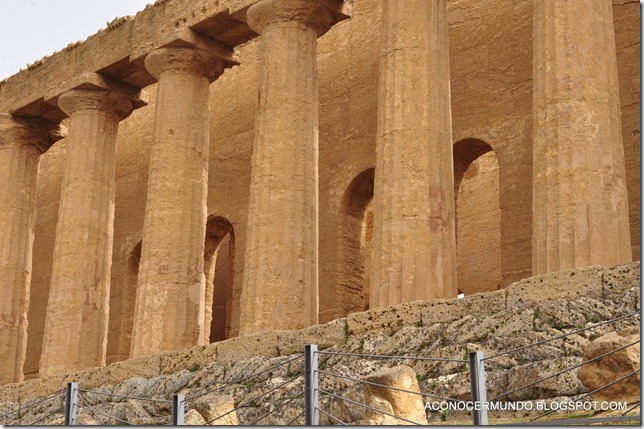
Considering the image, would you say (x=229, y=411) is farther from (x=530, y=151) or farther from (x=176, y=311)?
(x=530, y=151)

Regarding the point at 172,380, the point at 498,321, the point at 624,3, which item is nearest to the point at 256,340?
the point at 172,380

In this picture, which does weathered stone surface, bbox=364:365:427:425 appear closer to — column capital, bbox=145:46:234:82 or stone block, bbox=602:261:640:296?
stone block, bbox=602:261:640:296

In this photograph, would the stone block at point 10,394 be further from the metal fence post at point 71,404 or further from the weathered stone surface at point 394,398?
the weathered stone surface at point 394,398

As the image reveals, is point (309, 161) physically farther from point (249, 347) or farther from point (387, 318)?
point (387, 318)

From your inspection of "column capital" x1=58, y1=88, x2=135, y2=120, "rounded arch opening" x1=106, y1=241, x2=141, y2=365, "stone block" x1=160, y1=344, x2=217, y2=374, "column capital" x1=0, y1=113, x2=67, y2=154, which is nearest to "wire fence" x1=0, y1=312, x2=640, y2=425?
"stone block" x1=160, y1=344, x2=217, y2=374

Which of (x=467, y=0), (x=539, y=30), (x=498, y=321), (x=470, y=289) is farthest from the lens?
(x=470, y=289)

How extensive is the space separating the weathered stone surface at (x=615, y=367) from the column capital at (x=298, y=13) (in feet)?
36.9

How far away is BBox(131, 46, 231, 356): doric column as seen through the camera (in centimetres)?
2156

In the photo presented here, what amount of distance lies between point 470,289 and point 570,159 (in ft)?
35.9

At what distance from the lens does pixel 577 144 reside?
16328 millimetres

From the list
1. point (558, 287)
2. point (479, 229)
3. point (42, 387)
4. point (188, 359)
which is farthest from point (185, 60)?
point (558, 287)

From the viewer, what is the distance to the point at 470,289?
27.0 m

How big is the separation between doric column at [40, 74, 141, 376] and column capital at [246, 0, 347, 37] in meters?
5.14

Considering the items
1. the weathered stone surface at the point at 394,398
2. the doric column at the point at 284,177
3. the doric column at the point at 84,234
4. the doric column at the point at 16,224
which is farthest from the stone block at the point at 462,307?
the doric column at the point at 16,224
